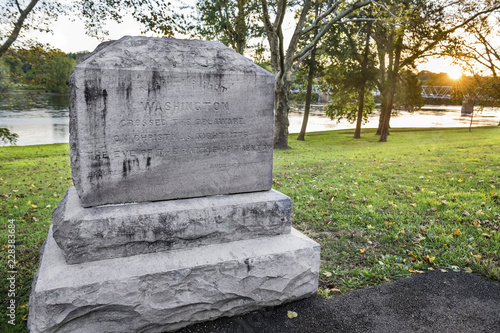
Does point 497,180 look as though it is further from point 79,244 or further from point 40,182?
point 40,182

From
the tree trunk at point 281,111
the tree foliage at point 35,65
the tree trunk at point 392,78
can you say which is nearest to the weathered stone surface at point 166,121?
the tree foliage at point 35,65

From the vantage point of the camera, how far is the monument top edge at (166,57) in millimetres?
2703

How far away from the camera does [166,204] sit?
3.01 m

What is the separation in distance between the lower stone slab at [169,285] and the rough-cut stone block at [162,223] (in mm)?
82

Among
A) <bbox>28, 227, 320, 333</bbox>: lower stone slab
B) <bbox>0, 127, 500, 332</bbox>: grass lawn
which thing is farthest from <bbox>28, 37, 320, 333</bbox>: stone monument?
<bbox>0, 127, 500, 332</bbox>: grass lawn

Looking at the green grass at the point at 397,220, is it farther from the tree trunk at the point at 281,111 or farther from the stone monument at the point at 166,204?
the tree trunk at the point at 281,111

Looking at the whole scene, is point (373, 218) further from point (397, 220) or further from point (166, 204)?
point (166, 204)

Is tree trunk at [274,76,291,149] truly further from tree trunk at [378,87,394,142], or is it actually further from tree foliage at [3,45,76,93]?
tree foliage at [3,45,76,93]

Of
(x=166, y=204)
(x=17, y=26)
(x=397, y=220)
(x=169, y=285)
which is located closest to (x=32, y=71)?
(x=17, y=26)

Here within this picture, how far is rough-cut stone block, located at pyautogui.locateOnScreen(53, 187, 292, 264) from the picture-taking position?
8.79 ft

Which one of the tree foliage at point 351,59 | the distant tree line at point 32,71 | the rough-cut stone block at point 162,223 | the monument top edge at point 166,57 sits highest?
the tree foliage at point 351,59

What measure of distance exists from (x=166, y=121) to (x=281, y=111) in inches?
544

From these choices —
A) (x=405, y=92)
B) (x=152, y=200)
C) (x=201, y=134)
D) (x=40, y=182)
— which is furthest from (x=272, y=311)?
(x=405, y=92)

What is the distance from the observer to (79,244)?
2.66 meters
